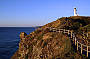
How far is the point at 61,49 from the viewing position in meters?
14.4

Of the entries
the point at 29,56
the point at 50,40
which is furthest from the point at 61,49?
the point at 29,56

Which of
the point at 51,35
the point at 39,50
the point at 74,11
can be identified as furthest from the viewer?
the point at 74,11

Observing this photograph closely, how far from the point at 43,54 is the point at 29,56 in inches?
148

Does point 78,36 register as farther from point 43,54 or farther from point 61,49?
point 43,54

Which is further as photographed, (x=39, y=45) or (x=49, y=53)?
(x=39, y=45)

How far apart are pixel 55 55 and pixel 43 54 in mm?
2294

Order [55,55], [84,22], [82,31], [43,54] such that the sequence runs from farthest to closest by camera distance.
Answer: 1. [84,22]
2. [82,31]
3. [43,54]
4. [55,55]

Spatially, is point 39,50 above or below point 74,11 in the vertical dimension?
below

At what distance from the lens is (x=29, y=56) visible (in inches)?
709

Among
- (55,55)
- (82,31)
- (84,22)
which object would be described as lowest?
(55,55)

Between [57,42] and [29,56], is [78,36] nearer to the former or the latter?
[57,42]

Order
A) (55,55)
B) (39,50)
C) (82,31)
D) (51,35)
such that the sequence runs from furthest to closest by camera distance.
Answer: (82,31) < (51,35) < (39,50) < (55,55)

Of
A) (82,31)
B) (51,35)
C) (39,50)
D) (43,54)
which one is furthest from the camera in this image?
(82,31)

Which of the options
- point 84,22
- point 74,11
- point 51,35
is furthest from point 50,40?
point 74,11
